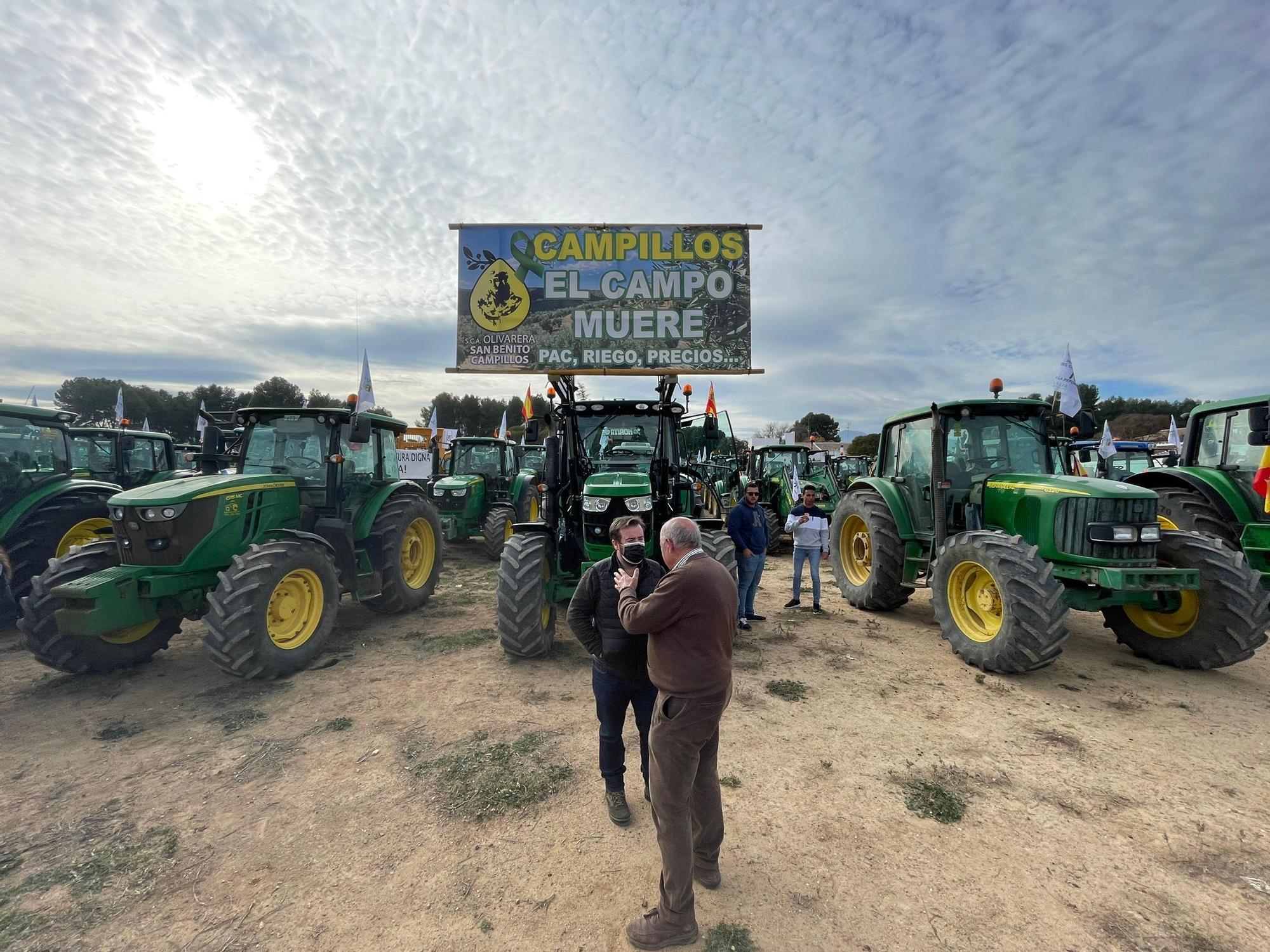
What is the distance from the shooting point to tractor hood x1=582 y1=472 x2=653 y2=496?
509 centimetres

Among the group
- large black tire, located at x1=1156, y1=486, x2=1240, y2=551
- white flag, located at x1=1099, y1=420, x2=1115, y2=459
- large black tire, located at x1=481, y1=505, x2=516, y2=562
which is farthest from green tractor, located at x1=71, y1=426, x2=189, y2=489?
white flag, located at x1=1099, y1=420, x2=1115, y2=459

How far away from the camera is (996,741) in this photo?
3721 mm

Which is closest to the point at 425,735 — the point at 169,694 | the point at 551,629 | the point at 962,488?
the point at 551,629

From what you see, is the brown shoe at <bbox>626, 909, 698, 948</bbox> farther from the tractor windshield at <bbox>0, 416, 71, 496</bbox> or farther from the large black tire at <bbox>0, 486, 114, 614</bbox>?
the tractor windshield at <bbox>0, 416, 71, 496</bbox>

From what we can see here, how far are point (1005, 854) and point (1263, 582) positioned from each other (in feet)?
17.3

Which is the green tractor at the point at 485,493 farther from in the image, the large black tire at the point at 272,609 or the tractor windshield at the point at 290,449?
the large black tire at the point at 272,609

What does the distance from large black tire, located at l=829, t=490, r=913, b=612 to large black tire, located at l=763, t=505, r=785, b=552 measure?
3515 millimetres

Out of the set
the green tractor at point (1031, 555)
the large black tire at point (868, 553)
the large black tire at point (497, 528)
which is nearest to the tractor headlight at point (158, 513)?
the large black tire at point (497, 528)

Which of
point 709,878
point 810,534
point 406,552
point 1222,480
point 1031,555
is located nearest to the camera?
point 709,878

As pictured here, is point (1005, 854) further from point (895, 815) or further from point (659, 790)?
point (659, 790)

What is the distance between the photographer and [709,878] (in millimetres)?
2432

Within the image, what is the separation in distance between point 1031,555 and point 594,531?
Answer: 11.8ft

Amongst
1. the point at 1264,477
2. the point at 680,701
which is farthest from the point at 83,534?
the point at 1264,477

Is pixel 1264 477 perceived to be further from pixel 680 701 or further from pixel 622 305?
pixel 622 305
